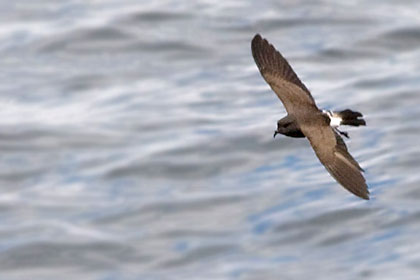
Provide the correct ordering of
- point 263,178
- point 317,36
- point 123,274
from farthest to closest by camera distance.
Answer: point 317,36
point 263,178
point 123,274

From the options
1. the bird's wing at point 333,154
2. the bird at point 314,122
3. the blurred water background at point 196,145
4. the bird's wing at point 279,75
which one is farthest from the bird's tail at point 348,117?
the blurred water background at point 196,145

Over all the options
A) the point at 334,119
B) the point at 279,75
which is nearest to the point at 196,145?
the point at 279,75

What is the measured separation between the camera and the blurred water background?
16.4 m

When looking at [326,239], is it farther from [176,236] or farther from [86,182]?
[86,182]

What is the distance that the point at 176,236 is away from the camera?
55.4ft

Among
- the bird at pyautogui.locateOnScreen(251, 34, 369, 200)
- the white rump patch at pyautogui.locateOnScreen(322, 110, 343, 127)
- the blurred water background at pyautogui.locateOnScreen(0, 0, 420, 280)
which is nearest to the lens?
the bird at pyautogui.locateOnScreen(251, 34, 369, 200)

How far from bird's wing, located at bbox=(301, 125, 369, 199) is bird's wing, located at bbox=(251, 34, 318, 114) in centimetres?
52

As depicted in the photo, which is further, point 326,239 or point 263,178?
point 263,178

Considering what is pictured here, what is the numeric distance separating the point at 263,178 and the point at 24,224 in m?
2.89

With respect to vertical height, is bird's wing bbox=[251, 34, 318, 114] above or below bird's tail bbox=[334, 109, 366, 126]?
above

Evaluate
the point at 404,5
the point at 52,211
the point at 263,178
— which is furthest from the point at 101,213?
the point at 404,5

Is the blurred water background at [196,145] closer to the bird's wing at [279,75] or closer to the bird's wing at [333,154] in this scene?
the bird's wing at [279,75]

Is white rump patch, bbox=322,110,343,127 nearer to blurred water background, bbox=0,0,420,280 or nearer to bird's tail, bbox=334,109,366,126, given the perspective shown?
bird's tail, bbox=334,109,366,126

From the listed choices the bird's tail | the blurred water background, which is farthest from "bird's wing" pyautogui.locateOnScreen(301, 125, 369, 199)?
the blurred water background
